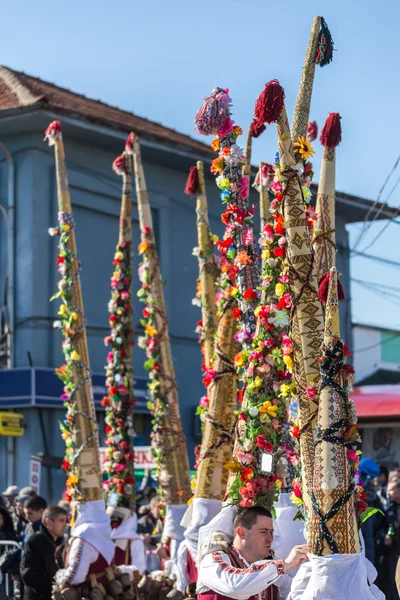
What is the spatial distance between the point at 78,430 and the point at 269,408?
11.2 feet

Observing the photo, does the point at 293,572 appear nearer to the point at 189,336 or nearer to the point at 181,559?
the point at 181,559

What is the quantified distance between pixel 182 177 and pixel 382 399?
7.83 meters

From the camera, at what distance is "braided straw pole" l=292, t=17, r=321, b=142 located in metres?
7.04

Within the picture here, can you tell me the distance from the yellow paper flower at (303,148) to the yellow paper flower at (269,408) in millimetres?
1779

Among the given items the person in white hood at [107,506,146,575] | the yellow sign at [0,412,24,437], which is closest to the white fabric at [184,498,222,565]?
the person in white hood at [107,506,146,575]

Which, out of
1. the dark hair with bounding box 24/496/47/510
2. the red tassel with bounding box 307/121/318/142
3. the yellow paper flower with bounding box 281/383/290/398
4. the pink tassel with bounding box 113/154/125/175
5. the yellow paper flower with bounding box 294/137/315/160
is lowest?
the dark hair with bounding box 24/496/47/510

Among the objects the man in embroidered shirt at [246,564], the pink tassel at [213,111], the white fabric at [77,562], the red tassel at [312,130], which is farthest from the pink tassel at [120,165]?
the man in embroidered shirt at [246,564]

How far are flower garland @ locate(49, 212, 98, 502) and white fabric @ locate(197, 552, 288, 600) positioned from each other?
465 cm

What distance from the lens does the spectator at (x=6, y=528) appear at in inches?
463

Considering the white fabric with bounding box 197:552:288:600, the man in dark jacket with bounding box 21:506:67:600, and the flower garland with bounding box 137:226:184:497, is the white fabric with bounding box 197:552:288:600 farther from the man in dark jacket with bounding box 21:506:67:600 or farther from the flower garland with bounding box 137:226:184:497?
the flower garland with bounding box 137:226:184:497

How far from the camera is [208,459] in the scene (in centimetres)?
900

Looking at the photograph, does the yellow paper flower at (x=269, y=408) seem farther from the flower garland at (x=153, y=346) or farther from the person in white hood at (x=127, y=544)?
the flower garland at (x=153, y=346)

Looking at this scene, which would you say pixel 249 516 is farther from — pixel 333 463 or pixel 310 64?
pixel 310 64

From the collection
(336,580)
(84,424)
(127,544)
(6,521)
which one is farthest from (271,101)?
(6,521)
